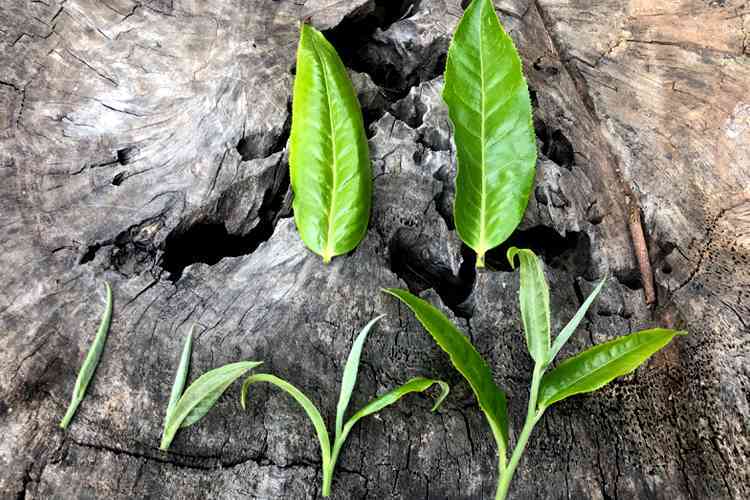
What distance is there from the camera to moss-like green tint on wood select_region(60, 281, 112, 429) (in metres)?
1.11

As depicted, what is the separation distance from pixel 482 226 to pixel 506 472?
439 millimetres

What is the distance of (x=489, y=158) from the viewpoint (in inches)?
52.7

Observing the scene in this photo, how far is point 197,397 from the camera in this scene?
1086 millimetres

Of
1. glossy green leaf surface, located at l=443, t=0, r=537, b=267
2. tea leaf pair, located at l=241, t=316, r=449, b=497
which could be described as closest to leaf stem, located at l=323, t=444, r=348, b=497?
tea leaf pair, located at l=241, t=316, r=449, b=497

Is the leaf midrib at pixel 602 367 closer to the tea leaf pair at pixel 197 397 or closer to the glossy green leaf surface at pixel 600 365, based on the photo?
the glossy green leaf surface at pixel 600 365

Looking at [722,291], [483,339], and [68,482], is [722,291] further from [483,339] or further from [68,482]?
[68,482]

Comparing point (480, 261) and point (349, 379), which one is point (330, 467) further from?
point (480, 261)

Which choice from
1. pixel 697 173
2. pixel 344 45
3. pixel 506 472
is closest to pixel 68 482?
pixel 506 472

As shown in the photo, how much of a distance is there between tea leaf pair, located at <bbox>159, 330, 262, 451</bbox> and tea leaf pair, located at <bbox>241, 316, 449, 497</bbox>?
0.03m

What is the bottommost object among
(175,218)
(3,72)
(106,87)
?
(175,218)

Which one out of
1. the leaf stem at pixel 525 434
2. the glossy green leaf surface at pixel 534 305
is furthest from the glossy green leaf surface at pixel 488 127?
the leaf stem at pixel 525 434

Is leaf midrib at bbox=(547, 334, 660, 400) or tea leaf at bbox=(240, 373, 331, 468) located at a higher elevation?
tea leaf at bbox=(240, 373, 331, 468)

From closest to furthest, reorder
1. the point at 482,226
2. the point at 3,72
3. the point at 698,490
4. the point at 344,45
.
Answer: the point at 698,490, the point at 482,226, the point at 3,72, the point at 344,45

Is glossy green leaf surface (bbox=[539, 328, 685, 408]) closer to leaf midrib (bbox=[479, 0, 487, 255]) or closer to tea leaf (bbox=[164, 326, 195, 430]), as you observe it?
leaf midrib (bbox=[479, 0, 487, 255])
